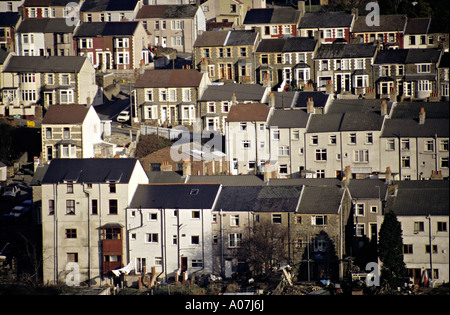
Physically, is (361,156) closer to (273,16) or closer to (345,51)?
(345,51)

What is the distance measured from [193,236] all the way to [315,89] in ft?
79.0

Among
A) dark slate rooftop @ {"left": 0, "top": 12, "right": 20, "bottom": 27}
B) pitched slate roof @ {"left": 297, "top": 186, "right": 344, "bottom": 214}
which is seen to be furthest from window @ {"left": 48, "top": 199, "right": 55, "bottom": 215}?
dark slate rooftop @ {"left": 0, "top": 12, "right": 20, "bottom": 27}

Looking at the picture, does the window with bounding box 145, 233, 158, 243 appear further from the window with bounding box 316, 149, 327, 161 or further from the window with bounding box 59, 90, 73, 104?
the window with bounding box 59, 90, 73, 104

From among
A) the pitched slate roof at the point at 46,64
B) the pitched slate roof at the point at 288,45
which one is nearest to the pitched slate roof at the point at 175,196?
the pitched slate roof at the point at 46,64

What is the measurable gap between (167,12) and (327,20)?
11.9m

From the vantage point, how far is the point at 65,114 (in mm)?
74750

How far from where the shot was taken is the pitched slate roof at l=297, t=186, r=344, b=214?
60.1m

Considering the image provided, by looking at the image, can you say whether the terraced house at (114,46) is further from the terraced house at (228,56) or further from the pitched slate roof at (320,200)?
the pitched slate roof at (320,200)

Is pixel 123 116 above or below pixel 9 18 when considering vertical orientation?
below

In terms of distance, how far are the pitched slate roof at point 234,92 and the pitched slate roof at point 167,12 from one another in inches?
677

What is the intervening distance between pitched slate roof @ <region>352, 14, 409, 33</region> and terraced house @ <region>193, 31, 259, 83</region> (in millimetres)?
8583

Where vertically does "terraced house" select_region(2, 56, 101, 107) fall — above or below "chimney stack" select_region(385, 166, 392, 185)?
above

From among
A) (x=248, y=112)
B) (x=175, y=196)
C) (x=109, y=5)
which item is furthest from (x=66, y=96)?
(x=175, y=196)

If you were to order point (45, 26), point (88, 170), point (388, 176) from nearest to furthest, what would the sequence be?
point (88, 170) < point (388, 176) < point (45, 26)
